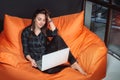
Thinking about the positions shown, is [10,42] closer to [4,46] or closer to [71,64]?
[4,46]

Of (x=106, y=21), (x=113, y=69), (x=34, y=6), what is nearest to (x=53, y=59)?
(x=113, y=69)

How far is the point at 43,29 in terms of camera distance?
8.89 feet

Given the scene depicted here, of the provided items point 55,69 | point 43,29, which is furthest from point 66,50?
point 43,29

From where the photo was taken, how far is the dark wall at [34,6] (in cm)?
315

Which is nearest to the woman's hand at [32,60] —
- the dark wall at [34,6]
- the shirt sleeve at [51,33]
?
the shirt sleeve at [51,33]

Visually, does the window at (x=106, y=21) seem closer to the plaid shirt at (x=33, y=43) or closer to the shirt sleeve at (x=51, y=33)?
the shirt sleeve at (x=51, y=33)

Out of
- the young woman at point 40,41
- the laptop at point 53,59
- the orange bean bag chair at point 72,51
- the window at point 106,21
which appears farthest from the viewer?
the window at point 106,21

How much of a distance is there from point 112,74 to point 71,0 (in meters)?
1.31

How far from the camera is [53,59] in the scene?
239 cm

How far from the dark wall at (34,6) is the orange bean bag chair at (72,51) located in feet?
1.18

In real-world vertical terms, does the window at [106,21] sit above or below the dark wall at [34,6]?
below

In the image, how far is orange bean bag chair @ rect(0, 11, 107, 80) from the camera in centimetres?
244

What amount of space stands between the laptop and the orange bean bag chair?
87 mm

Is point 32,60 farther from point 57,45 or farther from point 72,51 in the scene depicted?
point 72,51
